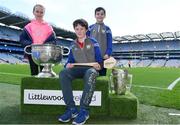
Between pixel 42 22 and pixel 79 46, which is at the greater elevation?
pixel 42 22

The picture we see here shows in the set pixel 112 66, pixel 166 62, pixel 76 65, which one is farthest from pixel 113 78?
pixel 166 62

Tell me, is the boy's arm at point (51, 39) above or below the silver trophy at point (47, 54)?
above

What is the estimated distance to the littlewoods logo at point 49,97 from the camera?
432 centimetres

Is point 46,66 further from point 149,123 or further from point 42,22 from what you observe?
point 149,123

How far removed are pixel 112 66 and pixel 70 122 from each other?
1.01 meters

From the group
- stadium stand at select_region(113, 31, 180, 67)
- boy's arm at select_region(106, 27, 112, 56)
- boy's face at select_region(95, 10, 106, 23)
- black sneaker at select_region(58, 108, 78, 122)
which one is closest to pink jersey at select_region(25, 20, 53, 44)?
boy's face at select_region(95, 10, 106, 23)

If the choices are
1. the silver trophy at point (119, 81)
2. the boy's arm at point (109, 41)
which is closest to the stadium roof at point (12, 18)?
the boy's arm at point (109, 41)

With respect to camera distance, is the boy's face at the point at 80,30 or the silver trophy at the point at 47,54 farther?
the silver trophy at the point at 47,54

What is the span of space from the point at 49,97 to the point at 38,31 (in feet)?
4.36

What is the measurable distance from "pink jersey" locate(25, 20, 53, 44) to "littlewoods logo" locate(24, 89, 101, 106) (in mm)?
1109

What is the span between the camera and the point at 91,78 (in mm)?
3934

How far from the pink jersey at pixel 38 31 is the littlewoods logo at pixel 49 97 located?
111 centimetres

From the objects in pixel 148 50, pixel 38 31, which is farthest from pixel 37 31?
pixel 148 50

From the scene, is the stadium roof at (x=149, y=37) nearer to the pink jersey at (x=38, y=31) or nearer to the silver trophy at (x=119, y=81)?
the pink jersey at (x=38, y=31)
